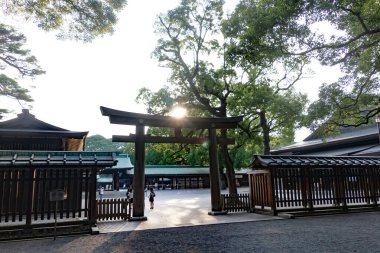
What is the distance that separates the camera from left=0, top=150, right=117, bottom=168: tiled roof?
31.2ft

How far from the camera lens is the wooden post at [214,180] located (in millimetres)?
13773

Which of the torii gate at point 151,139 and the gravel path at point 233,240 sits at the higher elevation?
the torii gate at point 151,139

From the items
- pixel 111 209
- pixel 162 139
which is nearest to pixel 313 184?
pixel 162 139

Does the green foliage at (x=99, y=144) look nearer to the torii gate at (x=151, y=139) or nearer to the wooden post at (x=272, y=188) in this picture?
the torii gate at (x=151, y=139)

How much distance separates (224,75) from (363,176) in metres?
11.5

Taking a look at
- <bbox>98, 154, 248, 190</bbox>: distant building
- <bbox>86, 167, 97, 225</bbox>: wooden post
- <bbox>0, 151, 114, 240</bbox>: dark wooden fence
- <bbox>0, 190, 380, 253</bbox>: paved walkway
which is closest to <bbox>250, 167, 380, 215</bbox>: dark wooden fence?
<bbox>0, 190, 380, 253</bbox>: paved walkway

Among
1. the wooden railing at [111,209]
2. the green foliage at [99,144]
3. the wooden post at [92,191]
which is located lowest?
the wooden railing at [111,209]

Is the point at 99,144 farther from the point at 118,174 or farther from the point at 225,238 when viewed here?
the point at 225,238

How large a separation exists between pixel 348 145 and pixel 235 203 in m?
16.7

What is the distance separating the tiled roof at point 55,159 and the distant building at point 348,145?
1555 cm

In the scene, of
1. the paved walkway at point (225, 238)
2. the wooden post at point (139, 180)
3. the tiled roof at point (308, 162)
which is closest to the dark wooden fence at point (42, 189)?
the paved walkway at point (225, 238)

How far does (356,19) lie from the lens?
37.9 ft

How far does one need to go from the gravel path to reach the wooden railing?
2.83 m

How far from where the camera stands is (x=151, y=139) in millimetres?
13570
